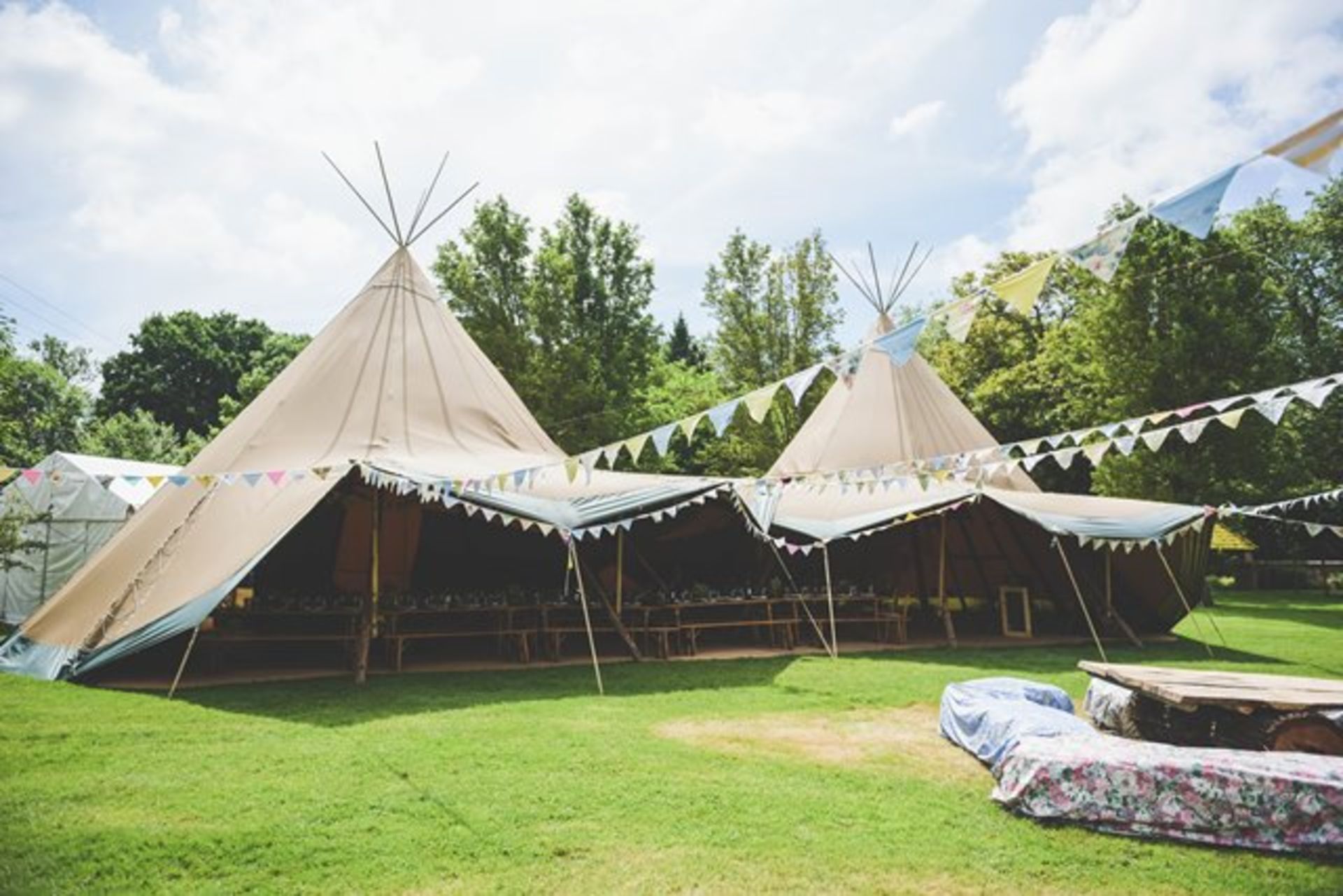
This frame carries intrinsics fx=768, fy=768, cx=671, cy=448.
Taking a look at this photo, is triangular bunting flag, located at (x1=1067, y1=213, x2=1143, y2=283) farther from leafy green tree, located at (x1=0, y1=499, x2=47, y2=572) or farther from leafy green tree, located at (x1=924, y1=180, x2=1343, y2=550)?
leafy green tree, located at (x1=0, y1=499, x2=47, y2=572)

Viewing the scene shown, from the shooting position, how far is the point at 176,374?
31.4m

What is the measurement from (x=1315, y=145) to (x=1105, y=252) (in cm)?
99

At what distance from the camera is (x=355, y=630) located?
8.04 m

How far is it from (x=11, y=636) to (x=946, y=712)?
8.29 meters

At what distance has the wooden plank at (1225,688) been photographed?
416 centimetres

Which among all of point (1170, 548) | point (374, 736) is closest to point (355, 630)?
point (374, 736)

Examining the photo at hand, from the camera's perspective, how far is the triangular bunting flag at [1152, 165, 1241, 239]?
3.58m

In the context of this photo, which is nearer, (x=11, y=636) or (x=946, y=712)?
(x=946, y=712)

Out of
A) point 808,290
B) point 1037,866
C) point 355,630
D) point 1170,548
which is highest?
point 808,290

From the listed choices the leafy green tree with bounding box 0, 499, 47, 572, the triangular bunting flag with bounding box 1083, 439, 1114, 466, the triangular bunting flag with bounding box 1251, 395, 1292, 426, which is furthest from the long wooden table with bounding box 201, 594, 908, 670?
the triangular bunting flag with bounding box 1251, 395, 1292, 426

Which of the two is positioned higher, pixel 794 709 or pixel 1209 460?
pixel 1209 460

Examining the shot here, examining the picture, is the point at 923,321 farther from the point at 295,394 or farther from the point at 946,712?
the point at 295,394

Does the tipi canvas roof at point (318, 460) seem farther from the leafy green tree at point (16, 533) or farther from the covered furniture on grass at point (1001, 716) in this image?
the covered furniture on grass at point (1001, 716)

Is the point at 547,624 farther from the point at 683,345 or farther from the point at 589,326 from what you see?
the point at 683,345
